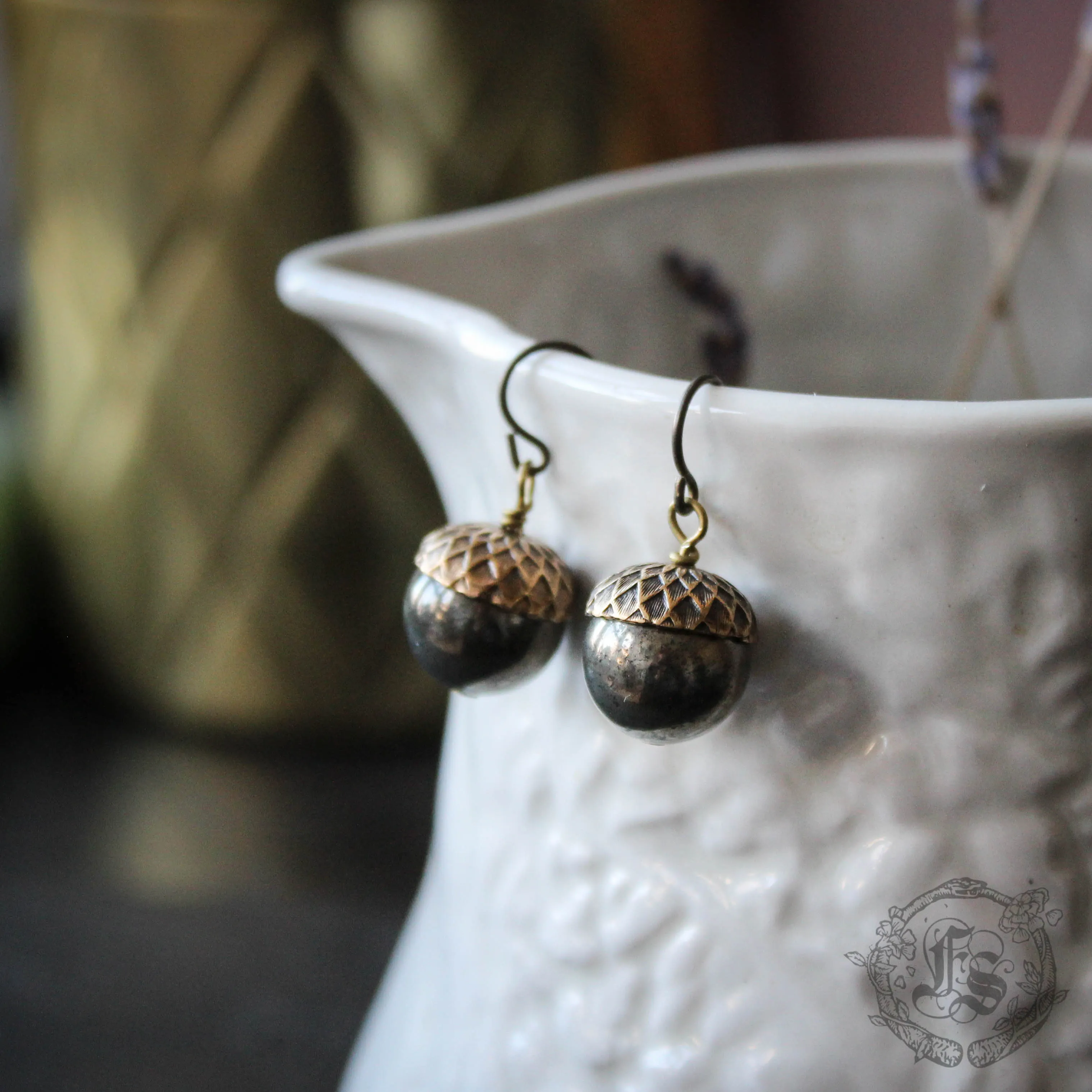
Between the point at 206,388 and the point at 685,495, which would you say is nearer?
the point at 685,495

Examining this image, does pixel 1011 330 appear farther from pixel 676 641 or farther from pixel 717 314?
pixel 676 641

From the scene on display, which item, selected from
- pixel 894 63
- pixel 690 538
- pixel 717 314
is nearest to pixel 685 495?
pixel 690 538

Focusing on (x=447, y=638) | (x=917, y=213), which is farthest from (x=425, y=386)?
(x=917, y=213)

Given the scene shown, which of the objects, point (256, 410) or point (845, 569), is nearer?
point (845, 569)

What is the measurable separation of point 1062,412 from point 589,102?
0.36 meters

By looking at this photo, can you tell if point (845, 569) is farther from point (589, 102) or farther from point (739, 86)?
point (739, 86)

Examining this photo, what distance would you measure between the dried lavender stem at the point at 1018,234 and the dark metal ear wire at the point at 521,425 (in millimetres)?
212

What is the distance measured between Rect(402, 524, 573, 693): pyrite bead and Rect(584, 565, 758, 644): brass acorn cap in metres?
0.02

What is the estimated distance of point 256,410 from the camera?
51 cm

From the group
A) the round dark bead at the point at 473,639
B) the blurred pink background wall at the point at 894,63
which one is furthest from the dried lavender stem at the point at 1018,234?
the round dark bead at the point at 473,639

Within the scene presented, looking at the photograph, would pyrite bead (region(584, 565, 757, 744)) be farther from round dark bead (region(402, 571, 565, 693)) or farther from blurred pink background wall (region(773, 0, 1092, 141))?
blurred pink background wall (region(773, 0, 1092, 141))

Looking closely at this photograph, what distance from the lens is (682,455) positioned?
0.22 meters

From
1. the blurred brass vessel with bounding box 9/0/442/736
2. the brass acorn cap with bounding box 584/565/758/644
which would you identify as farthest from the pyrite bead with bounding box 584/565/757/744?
the blurred brass vessel with bounding box 9/0/442/736

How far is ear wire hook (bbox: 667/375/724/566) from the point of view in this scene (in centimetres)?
21
